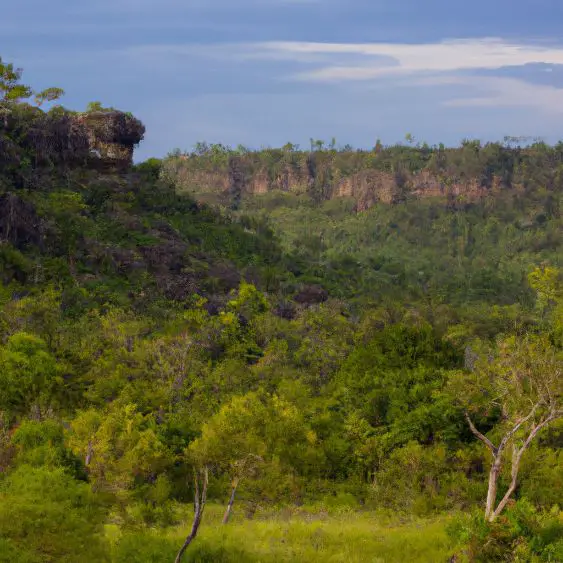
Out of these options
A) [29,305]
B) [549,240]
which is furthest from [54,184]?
[549,240]

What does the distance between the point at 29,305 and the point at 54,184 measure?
40110mm

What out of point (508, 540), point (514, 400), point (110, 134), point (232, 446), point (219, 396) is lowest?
point (219, 396)

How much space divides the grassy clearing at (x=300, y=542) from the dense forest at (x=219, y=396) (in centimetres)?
8

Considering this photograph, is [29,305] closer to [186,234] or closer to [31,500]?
[31,500]

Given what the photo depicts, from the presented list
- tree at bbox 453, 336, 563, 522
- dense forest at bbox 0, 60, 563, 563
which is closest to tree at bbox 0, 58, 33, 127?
dense forest at bbox 0, 60, 563, 563

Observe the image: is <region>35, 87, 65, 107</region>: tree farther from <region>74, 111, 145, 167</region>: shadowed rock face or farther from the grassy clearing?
the grassy clearing

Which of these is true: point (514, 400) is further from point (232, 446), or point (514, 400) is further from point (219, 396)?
point (219, 396)

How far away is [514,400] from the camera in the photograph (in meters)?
27.4

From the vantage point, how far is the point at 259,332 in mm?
70688

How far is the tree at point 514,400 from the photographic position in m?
23.7

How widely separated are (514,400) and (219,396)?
2117 centimetres

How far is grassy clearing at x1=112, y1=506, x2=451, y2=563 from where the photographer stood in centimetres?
2412

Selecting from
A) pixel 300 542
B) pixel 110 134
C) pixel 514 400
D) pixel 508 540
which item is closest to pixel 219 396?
pixel 300 542

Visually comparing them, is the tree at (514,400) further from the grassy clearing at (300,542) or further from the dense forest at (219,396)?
the grassy clearing at (300,542)
